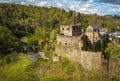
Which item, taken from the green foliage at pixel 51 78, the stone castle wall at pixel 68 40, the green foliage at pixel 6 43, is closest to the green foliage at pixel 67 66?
the green foliage at pixel 51 78

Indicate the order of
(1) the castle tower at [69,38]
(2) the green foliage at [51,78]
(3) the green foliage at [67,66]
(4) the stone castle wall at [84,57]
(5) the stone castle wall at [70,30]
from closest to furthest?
(2) the green foliage at [51,78] → (4) the stone castle wall at [84,57] → (3) the green foliage at [67,66] → (1) the castle tower at [69,38] → (5) the stone castle wall at [70,30]

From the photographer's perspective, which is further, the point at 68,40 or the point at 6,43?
the point at 6,43

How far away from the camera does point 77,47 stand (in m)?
35.3

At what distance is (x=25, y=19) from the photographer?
9119 cm

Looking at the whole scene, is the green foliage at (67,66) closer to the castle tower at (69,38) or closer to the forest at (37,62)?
the forest at (37,62)

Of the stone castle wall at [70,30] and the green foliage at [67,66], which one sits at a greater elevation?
the stone castle wall at [70,30]

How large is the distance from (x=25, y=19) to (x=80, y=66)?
198ft

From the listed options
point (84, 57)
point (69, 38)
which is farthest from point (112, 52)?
point (69, 38)

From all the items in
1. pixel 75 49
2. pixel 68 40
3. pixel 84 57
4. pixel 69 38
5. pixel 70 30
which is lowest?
pixel 84 57

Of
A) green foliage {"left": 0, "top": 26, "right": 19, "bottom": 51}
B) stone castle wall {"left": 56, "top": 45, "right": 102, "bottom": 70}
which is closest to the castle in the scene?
stone castle wall {"left": 56, "top": 45, "right": 102, "bottom": 70}

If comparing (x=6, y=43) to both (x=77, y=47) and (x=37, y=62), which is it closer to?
(x=37, y=62)

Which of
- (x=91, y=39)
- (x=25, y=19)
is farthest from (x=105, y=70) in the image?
(x=25, y=19)

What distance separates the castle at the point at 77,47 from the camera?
31133mm

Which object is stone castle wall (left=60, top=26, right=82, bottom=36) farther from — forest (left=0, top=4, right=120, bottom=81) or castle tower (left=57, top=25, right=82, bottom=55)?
forest (left=0, top=4, right=120, bottom=81)
